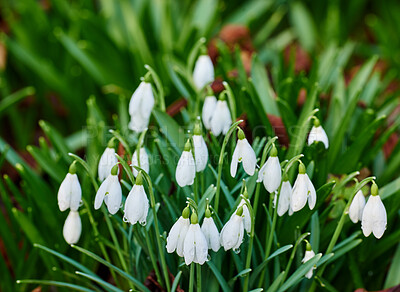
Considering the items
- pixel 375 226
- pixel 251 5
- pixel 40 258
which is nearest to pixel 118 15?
pixel 251 5

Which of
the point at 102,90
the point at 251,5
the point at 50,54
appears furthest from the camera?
the point at 251,5

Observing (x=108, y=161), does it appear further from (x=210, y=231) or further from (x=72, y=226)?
(x=210, y=231)

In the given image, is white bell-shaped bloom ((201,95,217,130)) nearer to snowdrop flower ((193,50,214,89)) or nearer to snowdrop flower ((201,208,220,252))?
snowdrop flower ((193,50,214,89))

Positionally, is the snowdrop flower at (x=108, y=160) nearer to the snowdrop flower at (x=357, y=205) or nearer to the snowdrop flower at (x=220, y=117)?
the snowdrop flower at (x=220, y=117)

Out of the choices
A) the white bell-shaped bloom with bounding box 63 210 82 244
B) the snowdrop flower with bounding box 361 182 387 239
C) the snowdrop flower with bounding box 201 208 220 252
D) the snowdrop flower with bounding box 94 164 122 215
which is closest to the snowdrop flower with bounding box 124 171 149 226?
the snowdrop flower with bounding box 94 164 122 215

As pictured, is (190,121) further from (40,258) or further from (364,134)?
(40,258)

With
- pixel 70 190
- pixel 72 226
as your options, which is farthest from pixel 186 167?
pixel 72 226
